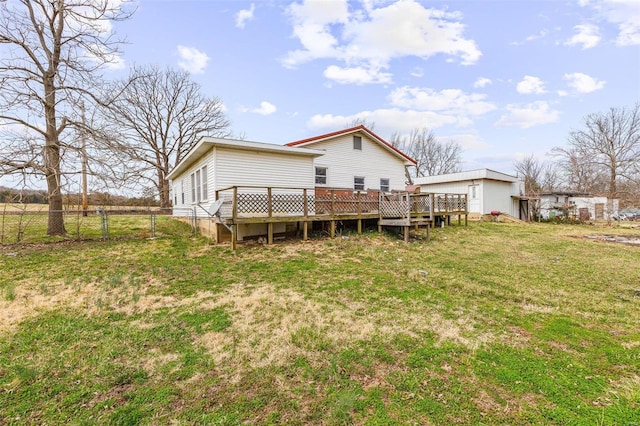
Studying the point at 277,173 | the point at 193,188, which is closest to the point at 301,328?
the point at 277,173

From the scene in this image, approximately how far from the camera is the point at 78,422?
7.43ft

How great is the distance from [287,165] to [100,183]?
634 centimetres

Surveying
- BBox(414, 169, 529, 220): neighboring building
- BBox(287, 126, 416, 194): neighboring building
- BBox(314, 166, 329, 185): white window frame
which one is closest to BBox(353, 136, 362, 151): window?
BBox(287, 126, 416, 194): neighboring building

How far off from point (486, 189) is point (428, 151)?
20259 mm

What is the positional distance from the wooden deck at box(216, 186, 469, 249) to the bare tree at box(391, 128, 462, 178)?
1119 inches

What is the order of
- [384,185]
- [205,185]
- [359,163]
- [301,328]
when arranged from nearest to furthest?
1. [301,328]
2. [205,185]
3. [359,163]
4. [384,185]

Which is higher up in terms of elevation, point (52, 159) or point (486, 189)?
point (52, 159)

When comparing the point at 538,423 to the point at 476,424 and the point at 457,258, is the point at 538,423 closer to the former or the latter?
the point at 476,424

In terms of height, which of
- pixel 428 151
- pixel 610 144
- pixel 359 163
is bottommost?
pixel 359 163

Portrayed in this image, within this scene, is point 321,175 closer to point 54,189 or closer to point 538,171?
point 54,189

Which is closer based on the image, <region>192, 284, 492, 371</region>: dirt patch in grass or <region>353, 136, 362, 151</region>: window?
<region>192, 284, 492, 371</region>: dirt patch in grass

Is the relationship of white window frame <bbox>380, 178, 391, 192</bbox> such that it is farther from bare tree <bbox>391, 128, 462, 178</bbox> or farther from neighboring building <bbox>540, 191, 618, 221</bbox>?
bare tree <bbox>391, 128, 462, 178</bbox>

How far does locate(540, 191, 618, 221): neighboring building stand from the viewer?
2158cm

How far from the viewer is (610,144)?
27297 millimetres
